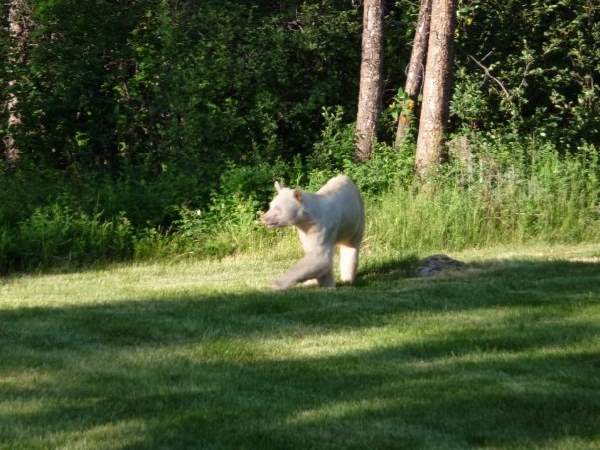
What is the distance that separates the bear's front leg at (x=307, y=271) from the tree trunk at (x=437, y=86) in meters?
5.23

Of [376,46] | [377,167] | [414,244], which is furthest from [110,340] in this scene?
[376,46]

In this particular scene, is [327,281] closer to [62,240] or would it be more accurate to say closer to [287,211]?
[287,211]

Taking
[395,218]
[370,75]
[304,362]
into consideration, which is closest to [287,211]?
[304,362]

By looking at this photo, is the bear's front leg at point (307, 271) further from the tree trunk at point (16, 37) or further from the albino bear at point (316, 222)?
the tree trunk at point (16, 37)

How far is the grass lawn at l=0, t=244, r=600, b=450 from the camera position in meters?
6.14

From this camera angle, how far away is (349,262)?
A: 11.1 metres

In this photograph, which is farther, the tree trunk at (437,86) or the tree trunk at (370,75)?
the tree trunk at (370,75)

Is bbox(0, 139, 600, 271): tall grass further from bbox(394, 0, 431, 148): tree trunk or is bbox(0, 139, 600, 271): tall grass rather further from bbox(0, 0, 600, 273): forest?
bbox(394, 0, 431, 148): tree trunk

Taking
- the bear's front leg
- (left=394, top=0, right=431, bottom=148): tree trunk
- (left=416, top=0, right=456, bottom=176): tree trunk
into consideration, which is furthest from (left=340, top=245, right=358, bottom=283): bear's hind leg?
(left=394, top=0, right=431, bottom=148): tree trunk

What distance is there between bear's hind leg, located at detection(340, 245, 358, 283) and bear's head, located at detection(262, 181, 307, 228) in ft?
2.79

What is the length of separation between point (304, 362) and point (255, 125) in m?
10.8

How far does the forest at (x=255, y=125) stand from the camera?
1378 cm

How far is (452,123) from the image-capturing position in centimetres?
1975

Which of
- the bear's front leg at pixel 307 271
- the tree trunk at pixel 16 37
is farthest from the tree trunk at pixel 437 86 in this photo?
the tree trunk at pixel 16 37
